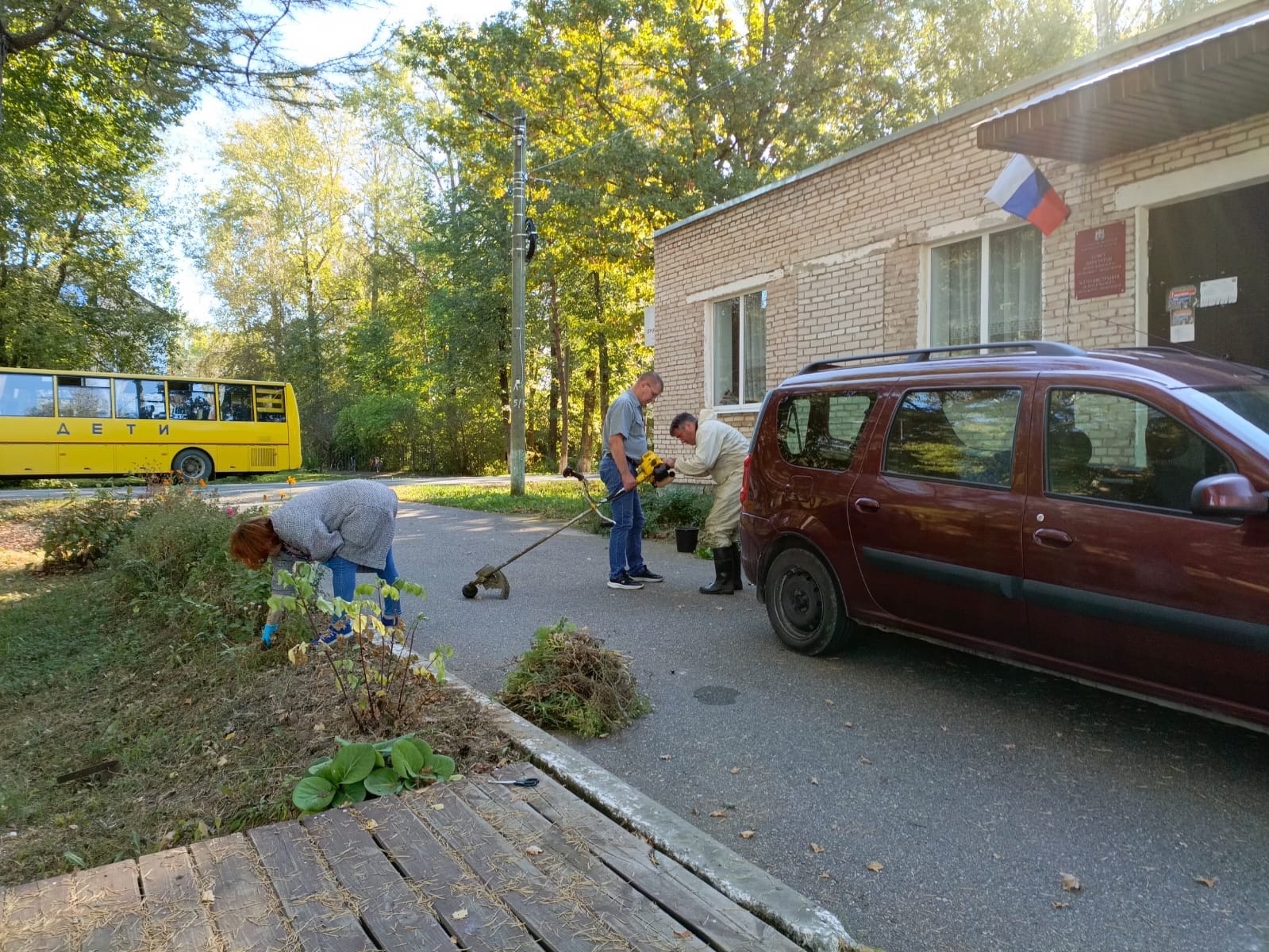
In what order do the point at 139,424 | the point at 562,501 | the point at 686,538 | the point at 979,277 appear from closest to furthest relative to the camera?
1. the point at 686,538
2. the point at 979,277
3. the point at 562,501
4. the point at 139,424

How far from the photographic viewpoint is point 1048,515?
362 cm

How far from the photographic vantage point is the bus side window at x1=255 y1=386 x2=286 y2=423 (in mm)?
23516

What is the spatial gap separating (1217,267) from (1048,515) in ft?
15.8

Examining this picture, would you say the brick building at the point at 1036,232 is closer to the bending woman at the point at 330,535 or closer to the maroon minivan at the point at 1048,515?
the maroon minivan at the point at 1048,515

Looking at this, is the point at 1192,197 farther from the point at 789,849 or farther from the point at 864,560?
the point at 789,849

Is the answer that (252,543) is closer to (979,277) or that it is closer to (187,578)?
(187,578)

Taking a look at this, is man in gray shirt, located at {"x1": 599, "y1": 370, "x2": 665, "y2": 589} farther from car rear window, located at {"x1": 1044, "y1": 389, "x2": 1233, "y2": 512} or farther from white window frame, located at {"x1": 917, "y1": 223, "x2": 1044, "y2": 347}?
white window frame, located at {"x1": 917, "y1": 223, "x2": 1044, "y2": 347}

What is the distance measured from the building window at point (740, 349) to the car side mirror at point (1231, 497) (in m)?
8.95

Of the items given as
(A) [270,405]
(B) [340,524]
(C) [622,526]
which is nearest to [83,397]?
(A) [270,405]

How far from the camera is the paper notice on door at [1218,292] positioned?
22.0 feet

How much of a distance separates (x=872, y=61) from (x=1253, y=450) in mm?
20439

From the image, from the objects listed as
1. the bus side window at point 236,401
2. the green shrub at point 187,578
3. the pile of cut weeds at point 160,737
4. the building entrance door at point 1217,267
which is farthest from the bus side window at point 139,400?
the building entrance door at point 1217,267

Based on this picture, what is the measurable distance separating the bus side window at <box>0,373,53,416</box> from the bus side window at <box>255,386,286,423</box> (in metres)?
5.06

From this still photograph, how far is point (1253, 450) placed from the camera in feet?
9.99
